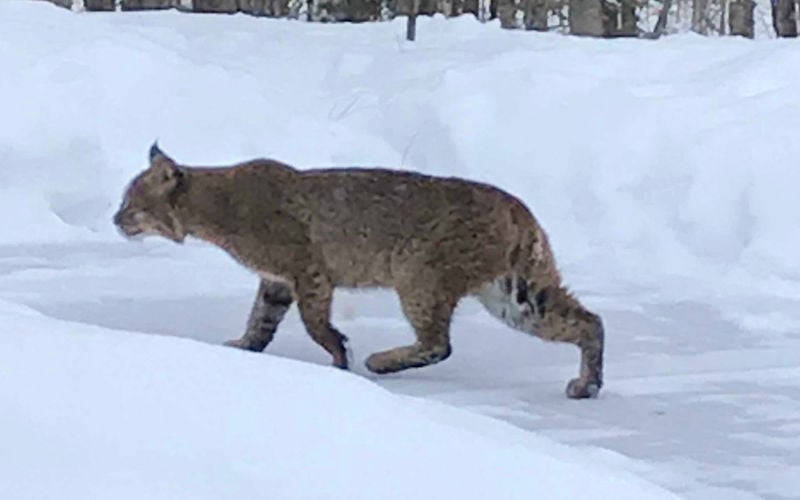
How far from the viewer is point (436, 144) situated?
12.1m

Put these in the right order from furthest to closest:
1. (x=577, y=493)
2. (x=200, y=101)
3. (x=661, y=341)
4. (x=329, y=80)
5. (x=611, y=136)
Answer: (x=329, y=80) → (x=200, y=101) → (x=611, y=136) → (x=661, y=341) → (x=577, y=493)

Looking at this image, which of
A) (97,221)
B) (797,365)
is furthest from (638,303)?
(97,221)

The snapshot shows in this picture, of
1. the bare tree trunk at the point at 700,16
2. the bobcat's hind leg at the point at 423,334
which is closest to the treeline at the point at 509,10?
the bare tree trunk at the point at 700,16

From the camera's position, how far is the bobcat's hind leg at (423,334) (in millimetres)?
7250

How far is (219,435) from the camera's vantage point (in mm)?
3682

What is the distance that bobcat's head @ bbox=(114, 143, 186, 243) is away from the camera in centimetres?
773

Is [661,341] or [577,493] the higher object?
[577,493]

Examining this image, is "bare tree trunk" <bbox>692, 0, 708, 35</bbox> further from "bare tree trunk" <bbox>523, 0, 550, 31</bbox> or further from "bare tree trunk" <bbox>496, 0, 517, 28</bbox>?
"bare tree trunk" <bbox>496, 0, 517, 28</bbox>

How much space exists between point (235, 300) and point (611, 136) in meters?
3.56

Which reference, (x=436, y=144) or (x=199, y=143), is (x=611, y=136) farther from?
(x=199, y=143)

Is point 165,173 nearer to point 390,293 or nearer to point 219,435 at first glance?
point 390,293

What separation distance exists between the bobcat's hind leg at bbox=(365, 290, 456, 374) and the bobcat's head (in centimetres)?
102

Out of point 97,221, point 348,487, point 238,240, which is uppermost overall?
point 348,487

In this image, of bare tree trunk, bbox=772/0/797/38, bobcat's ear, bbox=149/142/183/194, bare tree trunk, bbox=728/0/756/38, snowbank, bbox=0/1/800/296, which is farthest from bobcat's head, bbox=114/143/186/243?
bare tree trunk, bbox=728/0/756/38
